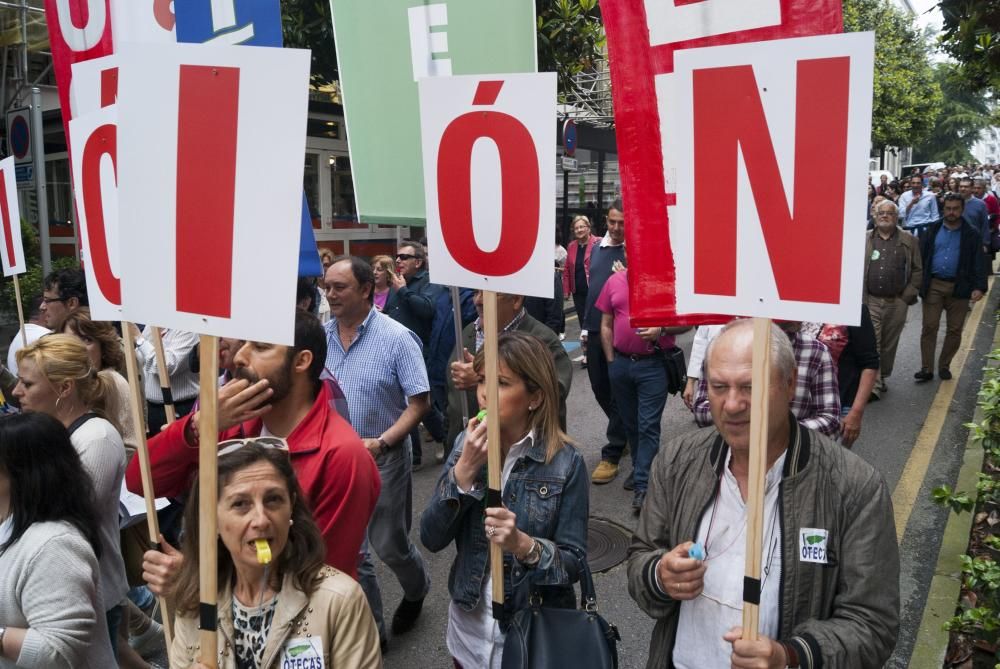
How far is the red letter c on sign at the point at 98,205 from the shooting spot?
295cm

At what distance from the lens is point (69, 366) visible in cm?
361

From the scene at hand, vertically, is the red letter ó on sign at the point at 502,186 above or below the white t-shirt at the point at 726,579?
above

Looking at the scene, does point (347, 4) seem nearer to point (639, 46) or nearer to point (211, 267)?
A: point (639, 46)

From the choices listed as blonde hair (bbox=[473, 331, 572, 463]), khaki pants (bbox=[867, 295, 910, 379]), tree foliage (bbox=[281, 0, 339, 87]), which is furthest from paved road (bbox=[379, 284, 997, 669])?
tree foliage (bbox=[281, 0, 339, 87])

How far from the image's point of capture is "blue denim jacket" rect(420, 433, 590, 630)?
9.14ft

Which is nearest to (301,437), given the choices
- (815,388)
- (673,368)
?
(815,388)

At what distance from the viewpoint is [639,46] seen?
296 cm

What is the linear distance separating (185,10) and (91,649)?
259cm

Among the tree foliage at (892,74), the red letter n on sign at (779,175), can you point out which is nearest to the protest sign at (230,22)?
the red letter n on sign at (779,175)

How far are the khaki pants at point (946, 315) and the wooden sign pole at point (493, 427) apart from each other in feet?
27.7

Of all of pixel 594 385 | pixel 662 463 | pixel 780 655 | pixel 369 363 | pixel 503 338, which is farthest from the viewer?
pixel 594 385

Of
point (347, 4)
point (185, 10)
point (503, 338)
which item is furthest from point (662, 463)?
point (185, 10)

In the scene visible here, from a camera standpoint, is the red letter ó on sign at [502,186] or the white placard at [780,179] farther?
the red letter ó on sign at [502,186]

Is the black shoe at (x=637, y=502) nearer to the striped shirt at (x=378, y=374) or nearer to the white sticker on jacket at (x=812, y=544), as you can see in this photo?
the striped shirt at (x=378, y=374)
